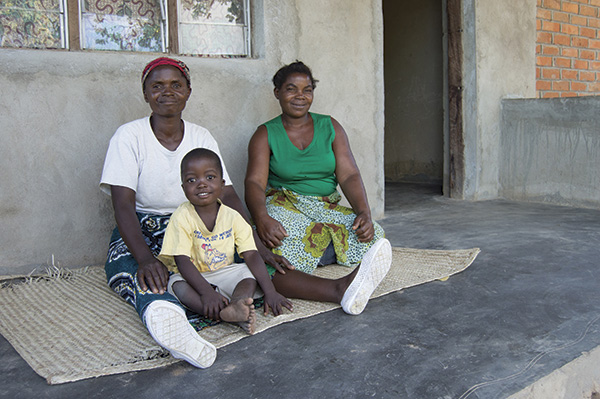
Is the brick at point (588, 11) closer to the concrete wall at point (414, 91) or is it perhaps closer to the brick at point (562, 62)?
the brick at point (562, 62)

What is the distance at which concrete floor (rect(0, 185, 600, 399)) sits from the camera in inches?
62.4

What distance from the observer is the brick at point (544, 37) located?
17.5ft

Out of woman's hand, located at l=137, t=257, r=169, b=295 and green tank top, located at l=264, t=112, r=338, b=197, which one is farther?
green tank top, located at l=264, t=112, r=338, b=197

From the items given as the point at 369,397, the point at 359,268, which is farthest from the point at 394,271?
the point at 369,397

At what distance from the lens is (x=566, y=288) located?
2453 mm

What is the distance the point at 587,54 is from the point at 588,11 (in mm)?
469

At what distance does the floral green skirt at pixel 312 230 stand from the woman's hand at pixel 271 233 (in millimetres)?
47

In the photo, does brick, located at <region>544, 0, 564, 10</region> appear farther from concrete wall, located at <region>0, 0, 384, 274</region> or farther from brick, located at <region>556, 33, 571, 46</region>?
concrete wall, located at <region>0, 0, 384, 274</region>

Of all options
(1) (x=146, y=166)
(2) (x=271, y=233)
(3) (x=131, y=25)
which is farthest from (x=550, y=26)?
(1) (x=146, y=166)

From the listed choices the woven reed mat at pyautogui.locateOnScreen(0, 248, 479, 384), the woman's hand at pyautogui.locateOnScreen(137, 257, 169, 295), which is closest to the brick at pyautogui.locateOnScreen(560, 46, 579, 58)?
the woven reed mat at pyautogui.locateOnScreen(0, 248, 479, 384)

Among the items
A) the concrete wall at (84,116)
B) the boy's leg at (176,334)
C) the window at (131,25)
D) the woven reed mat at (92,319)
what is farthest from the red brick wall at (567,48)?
the boy's leg at (176,334)

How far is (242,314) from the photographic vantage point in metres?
1.94

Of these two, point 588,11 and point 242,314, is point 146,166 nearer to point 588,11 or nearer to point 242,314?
point 242,314

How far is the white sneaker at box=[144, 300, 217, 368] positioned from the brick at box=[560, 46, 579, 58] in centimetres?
536
